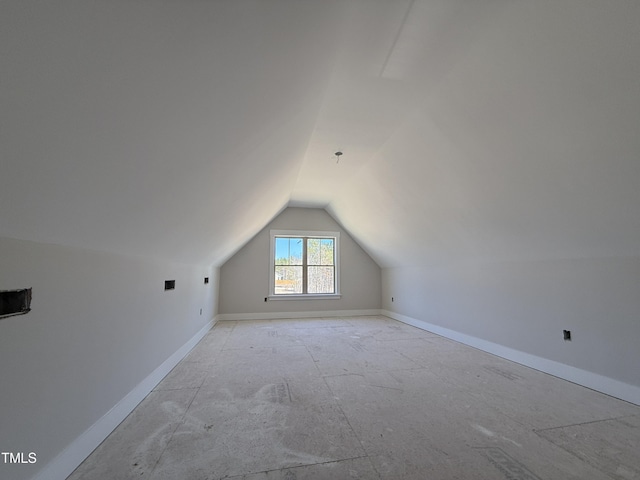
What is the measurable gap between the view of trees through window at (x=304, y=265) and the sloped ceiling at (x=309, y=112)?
3.22m

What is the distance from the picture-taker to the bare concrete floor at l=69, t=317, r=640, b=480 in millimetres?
1511

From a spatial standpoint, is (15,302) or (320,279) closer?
(15,302)

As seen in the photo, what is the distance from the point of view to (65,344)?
1439 mm

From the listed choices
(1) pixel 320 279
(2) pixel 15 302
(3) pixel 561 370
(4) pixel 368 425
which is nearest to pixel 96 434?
(2) pixel 15 302

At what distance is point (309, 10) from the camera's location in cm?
129

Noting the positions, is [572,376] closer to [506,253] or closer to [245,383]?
[506,253]

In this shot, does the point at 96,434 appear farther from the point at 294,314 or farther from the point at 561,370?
the point at 294,314

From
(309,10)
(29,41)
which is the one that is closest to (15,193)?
(29,41)

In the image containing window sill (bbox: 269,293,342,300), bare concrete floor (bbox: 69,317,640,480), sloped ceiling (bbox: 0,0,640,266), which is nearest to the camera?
sloped ceiling (bbox: 0,0,640,266)

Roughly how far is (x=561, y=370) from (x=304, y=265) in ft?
15.9

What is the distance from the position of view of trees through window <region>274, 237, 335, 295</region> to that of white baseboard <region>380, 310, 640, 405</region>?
10.0 ft

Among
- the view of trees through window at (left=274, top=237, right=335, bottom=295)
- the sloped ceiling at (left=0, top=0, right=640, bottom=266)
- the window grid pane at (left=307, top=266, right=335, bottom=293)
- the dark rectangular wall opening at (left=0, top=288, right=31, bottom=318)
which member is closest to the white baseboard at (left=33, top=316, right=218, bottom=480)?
the dark rectangular wall opening at (left=0, top=288, right=31, bottom=318)

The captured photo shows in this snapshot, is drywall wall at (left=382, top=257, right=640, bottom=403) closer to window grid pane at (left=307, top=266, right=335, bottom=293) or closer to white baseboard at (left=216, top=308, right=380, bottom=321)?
white baseboard at (left=216, top=308, right=380, bottom=321)

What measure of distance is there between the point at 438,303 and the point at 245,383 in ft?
11.5
